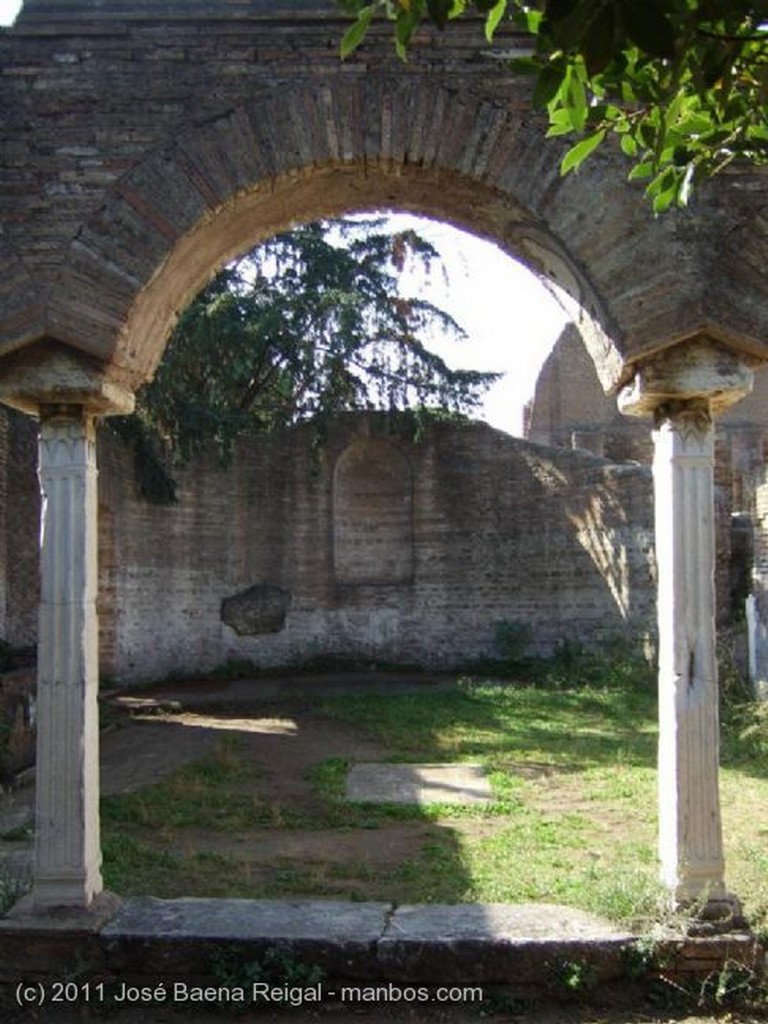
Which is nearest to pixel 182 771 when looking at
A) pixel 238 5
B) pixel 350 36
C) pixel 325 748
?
pixel 325 748

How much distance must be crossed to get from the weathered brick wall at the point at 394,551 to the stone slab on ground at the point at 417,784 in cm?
732

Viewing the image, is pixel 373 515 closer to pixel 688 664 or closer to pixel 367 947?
pixel 688 664

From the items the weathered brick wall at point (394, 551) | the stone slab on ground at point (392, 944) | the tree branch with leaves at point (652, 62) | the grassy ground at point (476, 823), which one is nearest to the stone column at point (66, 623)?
the stone slab on ground at point (392, 944)

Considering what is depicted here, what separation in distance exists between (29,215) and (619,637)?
41.8 feet

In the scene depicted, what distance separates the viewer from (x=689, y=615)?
15.4 ft

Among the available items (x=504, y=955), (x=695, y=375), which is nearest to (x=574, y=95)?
(x=695, y=375)

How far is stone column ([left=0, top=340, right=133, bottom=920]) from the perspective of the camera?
472cm

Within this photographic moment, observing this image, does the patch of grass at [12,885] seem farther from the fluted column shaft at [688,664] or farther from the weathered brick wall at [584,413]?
the weathered brick wall at [584,413]

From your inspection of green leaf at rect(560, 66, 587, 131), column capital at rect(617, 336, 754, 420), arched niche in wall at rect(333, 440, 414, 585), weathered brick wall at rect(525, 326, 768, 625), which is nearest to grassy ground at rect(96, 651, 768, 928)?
column capital at rect(617, 336, 754, 420)

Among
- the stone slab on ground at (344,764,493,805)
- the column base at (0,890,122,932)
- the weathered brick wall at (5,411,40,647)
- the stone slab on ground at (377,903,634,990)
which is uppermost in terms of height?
the weathered brick wall at (5,411,40,647)

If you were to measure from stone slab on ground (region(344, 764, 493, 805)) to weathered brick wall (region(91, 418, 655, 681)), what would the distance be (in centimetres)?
732

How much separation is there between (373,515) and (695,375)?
13993 mm

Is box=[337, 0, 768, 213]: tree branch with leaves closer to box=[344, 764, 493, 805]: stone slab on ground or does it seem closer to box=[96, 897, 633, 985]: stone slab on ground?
box=[96, 897, 633, 985]: stone slab on ground

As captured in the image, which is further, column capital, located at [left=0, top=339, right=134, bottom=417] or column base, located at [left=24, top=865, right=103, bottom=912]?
column capital, located at [left=0, top=339, right=134, bottom=417]
